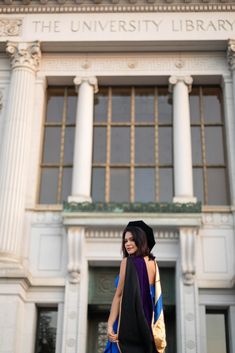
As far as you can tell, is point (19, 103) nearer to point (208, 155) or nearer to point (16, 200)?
point (16, 200)

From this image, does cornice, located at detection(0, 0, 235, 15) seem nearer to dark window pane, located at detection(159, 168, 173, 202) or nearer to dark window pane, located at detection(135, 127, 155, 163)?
dark window pane, located at detection(135, 127, 155, 163)

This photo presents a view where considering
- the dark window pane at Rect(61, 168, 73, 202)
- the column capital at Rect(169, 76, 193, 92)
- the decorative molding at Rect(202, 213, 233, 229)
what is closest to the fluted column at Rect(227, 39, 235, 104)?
the column capital at Rect(169, 76, 193, 92)

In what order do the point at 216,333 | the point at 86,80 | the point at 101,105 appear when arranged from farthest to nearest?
1. the point at 101,105
2. the point at 86,80
3. the point at 216,333

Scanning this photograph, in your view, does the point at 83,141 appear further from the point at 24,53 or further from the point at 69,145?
the point at 24,53

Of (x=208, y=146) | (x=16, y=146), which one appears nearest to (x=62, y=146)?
(x=16, y=146)

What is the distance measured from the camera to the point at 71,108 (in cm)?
1634

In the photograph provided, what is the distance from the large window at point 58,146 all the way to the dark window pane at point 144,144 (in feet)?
6.07

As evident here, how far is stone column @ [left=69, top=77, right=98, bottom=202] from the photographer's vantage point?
1457cm

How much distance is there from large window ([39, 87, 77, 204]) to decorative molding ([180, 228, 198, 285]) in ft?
11.6

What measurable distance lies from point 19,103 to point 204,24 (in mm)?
5753

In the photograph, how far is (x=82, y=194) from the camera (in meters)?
14.5

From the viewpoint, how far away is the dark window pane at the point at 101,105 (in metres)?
16.1

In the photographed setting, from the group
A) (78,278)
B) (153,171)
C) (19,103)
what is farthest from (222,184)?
(19,103)

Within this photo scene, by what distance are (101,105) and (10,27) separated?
138 inches
